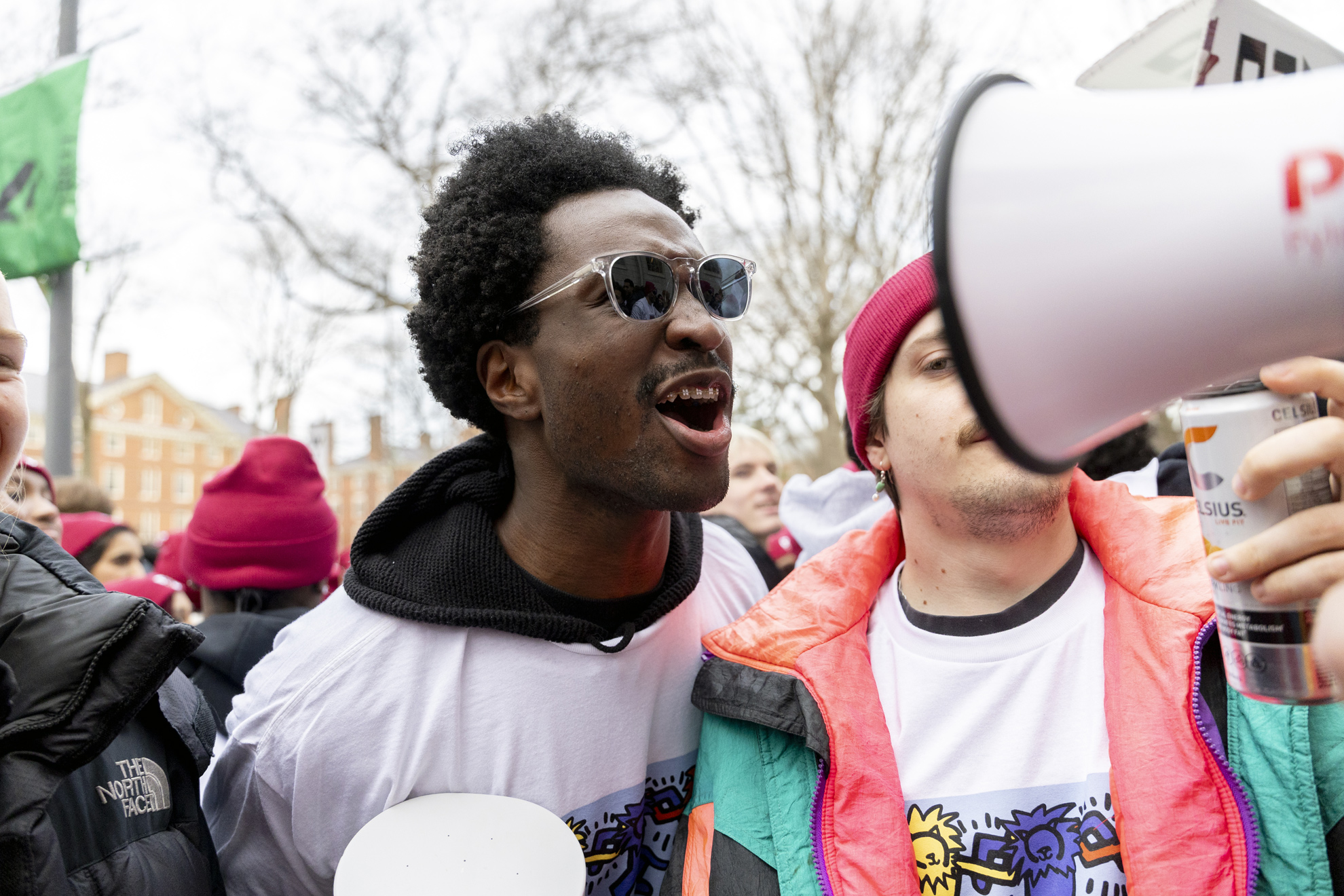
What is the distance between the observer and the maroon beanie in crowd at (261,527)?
3.43 metres

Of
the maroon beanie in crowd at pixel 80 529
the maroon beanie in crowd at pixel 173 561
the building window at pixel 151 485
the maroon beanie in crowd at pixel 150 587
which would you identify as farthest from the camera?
the building window at pixel 151 485

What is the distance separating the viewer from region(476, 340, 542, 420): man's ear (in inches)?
90.9

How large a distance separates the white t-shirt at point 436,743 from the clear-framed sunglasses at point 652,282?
32.3 inches

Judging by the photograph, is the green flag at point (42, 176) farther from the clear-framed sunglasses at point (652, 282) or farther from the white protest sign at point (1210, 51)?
the white protest sign at point (1210, 51)

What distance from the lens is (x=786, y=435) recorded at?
18.1m

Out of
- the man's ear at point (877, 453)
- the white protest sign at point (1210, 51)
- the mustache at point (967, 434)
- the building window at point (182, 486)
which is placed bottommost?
the building window at point (182, 486)

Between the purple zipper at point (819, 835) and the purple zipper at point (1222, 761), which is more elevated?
the purple zipper at point (1222, 761)

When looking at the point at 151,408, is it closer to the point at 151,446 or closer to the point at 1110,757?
the point at 151,446

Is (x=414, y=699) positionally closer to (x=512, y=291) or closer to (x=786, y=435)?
(x=512, y=291)

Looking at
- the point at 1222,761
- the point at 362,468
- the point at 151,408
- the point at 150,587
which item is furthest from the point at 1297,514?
the point at 362,468

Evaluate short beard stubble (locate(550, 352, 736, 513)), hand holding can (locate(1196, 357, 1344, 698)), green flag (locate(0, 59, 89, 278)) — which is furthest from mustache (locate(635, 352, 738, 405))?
green flag (locate(0, 59, 89, 278))

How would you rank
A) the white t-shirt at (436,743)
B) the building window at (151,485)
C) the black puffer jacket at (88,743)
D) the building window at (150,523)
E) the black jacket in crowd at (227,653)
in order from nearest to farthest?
the black puffer jacket at (88,743) < the white t-shirt at (436,743) < the black jacket in crowd at (227,653) < the building window at (150,523) < the building window at (151,485)

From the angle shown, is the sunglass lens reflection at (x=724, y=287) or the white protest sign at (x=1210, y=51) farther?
the sunglass lens reflection at (x=724, y=287)

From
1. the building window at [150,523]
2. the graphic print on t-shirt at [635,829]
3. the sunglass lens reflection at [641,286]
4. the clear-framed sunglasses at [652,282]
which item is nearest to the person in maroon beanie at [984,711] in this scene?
the graphic print on t-shirt at [635,829]
